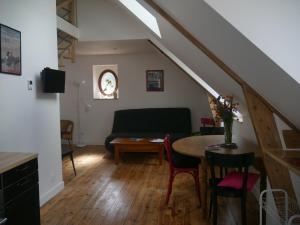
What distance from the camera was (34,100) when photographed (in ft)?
9.83

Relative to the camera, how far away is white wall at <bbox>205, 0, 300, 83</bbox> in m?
1.15

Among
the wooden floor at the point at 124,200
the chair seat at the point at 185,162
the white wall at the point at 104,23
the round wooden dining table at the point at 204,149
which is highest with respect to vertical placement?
the white wall at the point at 104,23

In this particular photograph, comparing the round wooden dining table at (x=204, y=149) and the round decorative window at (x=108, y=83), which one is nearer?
the round wooden dining table at (x=204, y=149)

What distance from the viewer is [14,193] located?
187 cm

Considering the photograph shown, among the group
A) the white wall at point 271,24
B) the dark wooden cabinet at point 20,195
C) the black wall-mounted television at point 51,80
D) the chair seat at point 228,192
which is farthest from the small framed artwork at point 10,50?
the chair seat at point 228,192

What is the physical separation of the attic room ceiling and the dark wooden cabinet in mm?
3570

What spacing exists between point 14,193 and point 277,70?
6.13 feet

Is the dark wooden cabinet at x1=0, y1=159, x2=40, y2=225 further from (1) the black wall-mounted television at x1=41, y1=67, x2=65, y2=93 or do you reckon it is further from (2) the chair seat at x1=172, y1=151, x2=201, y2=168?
(2) the chair seat at x1=172, y1=151, x2=201, y2=168

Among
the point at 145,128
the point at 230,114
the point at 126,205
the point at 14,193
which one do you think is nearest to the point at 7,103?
the point at 14,193

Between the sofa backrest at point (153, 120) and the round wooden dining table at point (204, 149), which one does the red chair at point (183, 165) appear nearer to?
the round wooden dining table at point (204, 149)

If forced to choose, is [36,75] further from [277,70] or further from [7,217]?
[277,70]

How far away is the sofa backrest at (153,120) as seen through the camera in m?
6.18

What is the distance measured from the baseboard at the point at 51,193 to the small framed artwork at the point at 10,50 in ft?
4.94

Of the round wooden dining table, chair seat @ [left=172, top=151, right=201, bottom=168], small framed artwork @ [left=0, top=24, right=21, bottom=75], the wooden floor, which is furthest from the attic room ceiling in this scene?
chair seat @ [left=172, top=151, right=201, bottom=168]
